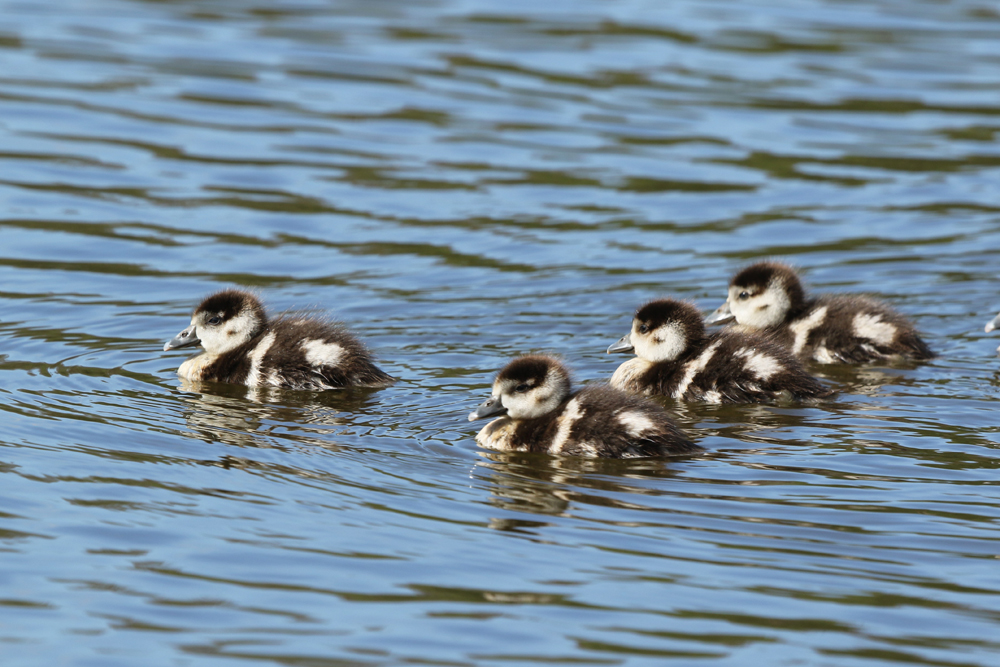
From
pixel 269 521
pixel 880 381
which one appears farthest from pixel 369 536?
pixel 880 381

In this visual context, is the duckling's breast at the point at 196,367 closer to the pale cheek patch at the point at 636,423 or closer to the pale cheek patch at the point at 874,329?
the pale cheek patch at the point at 636,423

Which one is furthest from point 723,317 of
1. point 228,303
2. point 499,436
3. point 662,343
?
point 228,303

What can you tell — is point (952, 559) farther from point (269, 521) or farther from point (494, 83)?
point (494, 83)

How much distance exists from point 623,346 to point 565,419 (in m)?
1.33

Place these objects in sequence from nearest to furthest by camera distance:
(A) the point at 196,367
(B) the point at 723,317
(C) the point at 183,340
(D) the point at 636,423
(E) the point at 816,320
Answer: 1. (D) the point at 636,423
2. (A) the point at 196,367
3. (C) the point at 183,340
4. (E) the point at 816,320
5. (B) the point at 723,317

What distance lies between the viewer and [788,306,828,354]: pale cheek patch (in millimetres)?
7820

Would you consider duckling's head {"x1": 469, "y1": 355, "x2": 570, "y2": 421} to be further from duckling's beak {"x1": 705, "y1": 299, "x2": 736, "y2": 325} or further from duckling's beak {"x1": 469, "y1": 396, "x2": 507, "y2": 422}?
duckling's beak {"x1": 705, "y1": 299, "x2": 736, "y2": 325}

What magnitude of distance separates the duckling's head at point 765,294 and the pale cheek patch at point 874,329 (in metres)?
0.37

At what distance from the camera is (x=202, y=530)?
513cm

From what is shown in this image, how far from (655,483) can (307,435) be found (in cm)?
149

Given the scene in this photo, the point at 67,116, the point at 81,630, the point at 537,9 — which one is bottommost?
the point at 81,630

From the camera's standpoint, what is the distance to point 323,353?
280 inches

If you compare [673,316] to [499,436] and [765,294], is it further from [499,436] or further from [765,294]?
[499,436]

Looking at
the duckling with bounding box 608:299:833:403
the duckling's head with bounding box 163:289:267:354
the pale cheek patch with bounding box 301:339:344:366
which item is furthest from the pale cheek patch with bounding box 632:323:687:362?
the duckling's head with bounding box 163:289:267:354
